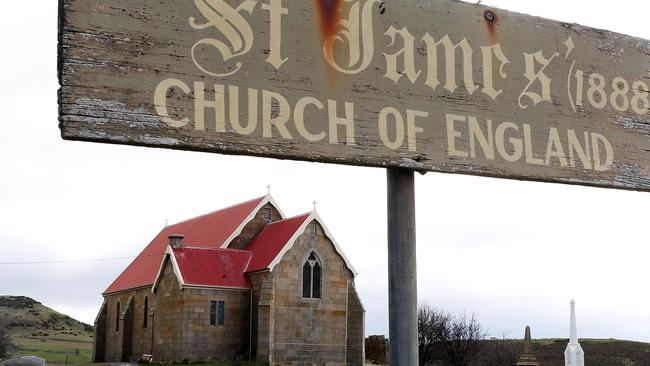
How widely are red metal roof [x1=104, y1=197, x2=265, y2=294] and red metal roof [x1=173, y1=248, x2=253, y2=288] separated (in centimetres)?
206

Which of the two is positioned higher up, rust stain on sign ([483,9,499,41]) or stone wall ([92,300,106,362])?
rust stain on sign ([483,9,499,41])

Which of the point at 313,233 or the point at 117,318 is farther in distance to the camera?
the point at 117,318

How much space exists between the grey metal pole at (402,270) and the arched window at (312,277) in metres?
36.2

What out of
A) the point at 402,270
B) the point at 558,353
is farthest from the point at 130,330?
the point at 402,270

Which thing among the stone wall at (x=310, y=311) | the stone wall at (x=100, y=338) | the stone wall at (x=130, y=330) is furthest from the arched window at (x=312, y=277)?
the stone wall at (x=100, y=338)

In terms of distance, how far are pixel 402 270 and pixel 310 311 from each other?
3624cm

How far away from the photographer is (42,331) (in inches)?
3452

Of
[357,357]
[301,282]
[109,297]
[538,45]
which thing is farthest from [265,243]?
[538,45]

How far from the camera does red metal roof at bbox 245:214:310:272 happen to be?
40.0m

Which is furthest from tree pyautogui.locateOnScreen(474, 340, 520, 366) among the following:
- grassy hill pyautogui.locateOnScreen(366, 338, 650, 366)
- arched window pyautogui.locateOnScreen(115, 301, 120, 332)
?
arched window pyautogui.locateOnScreen(115, 301, 120, 332)

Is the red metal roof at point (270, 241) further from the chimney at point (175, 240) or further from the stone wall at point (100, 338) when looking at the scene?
the stone wall at point (100, 338)

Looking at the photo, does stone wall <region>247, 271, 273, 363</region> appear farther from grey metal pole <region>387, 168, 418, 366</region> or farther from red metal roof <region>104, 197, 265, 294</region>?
A: grey metal pole <region>387, 168, 418, 366</region>

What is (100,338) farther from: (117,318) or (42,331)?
(42,331)

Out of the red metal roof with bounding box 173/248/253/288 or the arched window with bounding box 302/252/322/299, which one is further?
the arched window with bounding box 302/252/322/299
